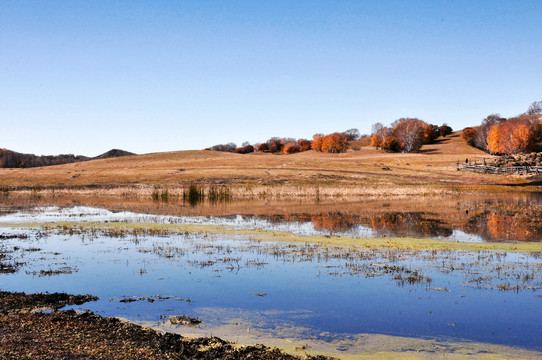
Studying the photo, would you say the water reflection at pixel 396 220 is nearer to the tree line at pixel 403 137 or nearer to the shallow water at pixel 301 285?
the shallow water at pixel 301 285

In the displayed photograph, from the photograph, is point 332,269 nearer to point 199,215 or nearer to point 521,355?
point 521,355

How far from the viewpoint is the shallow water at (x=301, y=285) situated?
40.5 feet

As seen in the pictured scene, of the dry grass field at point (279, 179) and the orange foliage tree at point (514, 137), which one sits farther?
the orange foliage tree at point (514, 137)

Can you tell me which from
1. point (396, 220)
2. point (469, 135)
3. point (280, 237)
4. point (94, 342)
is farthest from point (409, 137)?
point (94, 342)

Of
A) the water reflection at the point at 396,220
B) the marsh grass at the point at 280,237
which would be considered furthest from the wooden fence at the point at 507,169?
the marsh grass at the point at 280,237

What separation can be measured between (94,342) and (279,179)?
239 feet

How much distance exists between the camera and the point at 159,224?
34.5 metres

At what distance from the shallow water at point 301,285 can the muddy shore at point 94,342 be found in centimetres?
117

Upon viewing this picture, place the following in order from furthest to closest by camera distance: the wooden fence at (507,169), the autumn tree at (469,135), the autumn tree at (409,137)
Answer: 1. the autumn tree at (469,135)
2. the autumn tree at (409,137)
3. the wooden fence at (507,169)

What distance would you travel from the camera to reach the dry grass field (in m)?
71.4

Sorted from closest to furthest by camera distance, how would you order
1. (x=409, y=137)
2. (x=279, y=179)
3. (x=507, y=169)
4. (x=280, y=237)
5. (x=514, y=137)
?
(x=280, y=237), (x=279, y=179), (x=507, y=169), (x=514, y=137), (x=409, y=137)

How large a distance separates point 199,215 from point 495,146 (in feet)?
448

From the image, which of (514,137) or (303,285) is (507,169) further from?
(303,285)

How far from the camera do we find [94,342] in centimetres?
1022
